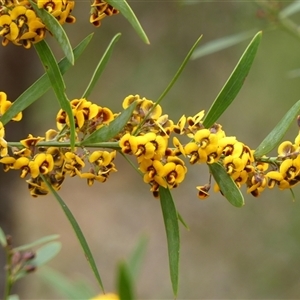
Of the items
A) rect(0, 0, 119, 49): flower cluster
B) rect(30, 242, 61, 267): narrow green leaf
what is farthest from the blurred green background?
rect(0, 0, 119, 49): flower cluster

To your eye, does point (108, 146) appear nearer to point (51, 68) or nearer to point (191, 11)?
point (51, 68)

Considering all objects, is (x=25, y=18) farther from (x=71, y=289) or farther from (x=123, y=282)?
(x=71, y=289)

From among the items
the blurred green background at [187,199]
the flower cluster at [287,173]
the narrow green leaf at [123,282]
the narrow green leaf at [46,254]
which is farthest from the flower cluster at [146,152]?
the blurred green background at [187,199]

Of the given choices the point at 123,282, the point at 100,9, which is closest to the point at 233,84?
the point at 100,9

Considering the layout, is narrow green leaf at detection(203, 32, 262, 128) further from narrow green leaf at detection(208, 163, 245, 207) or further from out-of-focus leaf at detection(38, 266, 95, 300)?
out-of-focus leaf at detection(38, 266, 95, 300)

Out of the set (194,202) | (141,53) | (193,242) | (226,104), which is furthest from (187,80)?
(226,104)
